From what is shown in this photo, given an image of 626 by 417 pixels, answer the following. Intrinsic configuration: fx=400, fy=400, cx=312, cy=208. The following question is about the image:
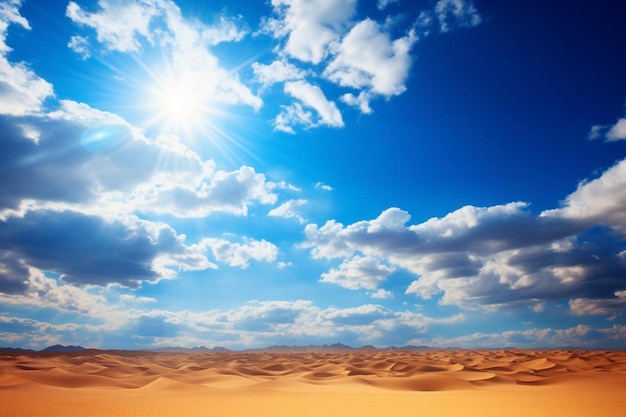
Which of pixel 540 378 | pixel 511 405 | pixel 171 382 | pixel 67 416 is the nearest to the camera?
pixel 67 416

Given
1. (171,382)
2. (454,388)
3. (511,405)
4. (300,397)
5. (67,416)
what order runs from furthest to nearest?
1. (454,388)
2. (171,382)
3. (300,397)
4. (511,405)
5. (67,416)

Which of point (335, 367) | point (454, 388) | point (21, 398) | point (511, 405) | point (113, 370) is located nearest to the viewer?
point (511, 405)

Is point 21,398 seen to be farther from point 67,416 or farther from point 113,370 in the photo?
point 113,370

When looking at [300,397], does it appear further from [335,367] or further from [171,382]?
[335,367]

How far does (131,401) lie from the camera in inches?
639

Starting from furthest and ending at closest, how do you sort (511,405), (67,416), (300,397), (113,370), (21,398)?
(113,370), (300,397), (21,398), (511,405), (67,416)

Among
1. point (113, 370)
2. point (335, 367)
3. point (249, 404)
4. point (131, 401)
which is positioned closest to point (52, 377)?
point (113, 370)

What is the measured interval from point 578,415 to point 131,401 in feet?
54.1

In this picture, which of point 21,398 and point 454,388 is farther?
point 454,388

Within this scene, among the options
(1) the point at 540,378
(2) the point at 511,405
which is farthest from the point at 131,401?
(1) the point at 540,378

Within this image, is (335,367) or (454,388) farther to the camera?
(335,367)

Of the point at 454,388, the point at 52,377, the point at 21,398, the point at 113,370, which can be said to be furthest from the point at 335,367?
the point at 21,398

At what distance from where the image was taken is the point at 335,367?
37.3m

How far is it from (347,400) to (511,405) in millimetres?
6492
